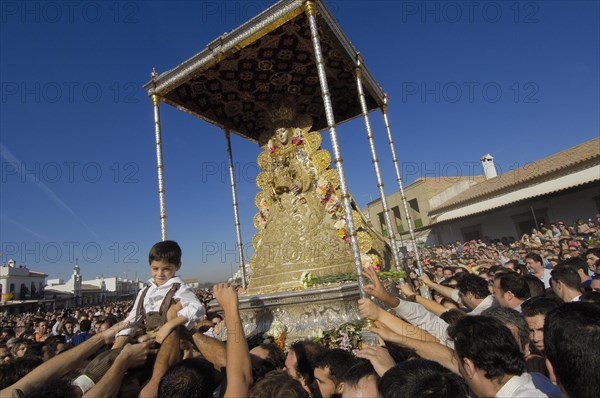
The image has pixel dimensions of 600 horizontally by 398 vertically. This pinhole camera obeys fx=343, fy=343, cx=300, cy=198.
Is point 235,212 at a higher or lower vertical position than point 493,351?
higher

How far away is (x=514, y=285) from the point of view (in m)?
3.84

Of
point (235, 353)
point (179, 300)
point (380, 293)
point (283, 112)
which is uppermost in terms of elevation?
point (283, 112)

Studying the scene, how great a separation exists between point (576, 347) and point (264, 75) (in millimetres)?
7703

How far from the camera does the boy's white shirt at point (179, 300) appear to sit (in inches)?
113

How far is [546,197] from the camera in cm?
1848

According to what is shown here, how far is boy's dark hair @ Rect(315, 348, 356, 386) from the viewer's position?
94.5 inches

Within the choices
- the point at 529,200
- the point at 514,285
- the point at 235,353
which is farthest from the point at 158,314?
the point at 529,200

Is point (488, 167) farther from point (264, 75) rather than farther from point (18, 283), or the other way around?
point (18, 283)

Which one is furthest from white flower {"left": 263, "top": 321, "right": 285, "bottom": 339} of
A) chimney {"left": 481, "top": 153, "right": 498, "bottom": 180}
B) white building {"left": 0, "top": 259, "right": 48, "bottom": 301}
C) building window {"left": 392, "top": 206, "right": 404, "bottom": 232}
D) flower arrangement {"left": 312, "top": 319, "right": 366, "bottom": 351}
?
white building {"left": 0, "top": 259, "right": 48, "bottom": 301}

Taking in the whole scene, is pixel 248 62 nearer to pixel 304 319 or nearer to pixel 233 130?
pixel 233 130

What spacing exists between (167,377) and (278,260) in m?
Answer: 6.03

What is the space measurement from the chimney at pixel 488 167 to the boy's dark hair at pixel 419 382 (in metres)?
30.4

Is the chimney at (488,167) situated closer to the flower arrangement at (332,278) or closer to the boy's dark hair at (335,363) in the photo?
the flower arrangement at (332,278)

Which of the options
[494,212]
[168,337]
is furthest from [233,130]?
[494,212]
